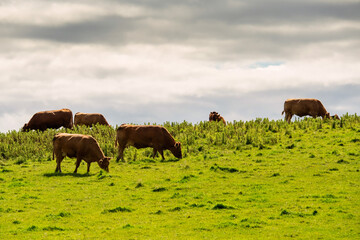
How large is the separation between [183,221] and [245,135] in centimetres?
2006

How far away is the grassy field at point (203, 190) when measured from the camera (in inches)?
637

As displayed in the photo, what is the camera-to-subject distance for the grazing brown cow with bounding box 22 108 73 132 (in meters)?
50.5

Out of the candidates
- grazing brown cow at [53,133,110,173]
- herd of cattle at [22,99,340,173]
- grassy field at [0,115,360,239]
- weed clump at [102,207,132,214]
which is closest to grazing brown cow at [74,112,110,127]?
grassy field at [0,115,360,239]

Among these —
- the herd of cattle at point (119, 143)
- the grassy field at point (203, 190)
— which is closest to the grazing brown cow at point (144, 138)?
the herd of cattle at point (119, 143)

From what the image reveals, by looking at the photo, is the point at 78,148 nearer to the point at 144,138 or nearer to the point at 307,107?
the point at 144,138

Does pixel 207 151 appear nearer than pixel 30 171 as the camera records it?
No

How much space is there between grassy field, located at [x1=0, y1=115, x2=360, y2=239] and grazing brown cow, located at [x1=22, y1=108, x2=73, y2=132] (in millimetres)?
11717

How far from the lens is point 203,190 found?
2233cm

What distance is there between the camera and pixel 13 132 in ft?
142

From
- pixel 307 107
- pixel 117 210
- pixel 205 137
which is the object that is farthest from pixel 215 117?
pixel 117 210

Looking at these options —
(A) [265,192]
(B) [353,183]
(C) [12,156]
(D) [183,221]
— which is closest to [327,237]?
(D) [183,221]

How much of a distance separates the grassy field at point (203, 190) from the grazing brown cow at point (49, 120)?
1172cm

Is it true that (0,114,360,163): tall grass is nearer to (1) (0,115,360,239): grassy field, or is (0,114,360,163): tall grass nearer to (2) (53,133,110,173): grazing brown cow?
(1) (0,115,360,239): grassy field

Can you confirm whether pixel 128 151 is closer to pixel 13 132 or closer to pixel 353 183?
pixel 13 132
